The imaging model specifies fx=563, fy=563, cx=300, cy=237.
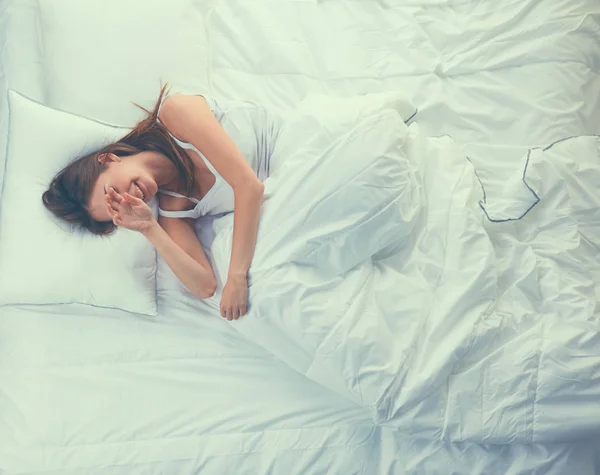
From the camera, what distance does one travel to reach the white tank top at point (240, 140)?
1.15 metres

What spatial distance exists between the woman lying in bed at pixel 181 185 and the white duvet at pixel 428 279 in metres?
0.04

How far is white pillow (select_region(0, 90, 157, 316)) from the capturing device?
111 cm

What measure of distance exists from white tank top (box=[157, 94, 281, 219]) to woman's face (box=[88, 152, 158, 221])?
8 cm

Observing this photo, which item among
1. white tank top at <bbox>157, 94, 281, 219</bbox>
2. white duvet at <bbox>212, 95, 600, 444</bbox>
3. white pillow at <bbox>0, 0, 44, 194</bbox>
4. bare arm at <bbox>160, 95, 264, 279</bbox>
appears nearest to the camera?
white duvet at <bbox>212, 95, 600, 444</bbox>

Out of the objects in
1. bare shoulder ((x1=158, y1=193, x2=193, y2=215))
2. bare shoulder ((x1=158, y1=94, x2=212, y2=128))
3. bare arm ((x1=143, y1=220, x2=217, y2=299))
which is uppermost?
bare shoulder ((x1=158, y1=94, x2=212, y2=128))

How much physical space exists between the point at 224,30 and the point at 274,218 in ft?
1.95

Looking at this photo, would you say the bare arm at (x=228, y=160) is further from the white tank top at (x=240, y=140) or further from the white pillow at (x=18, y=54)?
the white pillow at (x=18, y=54)

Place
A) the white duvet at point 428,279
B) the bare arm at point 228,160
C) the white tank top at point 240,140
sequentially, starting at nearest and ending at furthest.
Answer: the white duvet at point 428,279 < the bare arm at point 228,160 < the white tank top at point 240,140

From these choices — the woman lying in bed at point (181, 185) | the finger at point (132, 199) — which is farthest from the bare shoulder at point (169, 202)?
the finger at point (132, 199)

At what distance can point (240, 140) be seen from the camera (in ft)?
3.84

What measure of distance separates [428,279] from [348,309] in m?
0.16

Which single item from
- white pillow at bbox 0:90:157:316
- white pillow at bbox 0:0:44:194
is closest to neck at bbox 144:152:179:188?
white pillow at bbox 0:90:157:316

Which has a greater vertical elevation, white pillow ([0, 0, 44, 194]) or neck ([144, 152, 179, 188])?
white pillow ([0, 0, 44, 194])

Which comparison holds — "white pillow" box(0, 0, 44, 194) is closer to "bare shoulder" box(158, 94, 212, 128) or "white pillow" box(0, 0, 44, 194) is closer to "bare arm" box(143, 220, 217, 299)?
"bare shoulder" box(158, 94, 212, 128)
